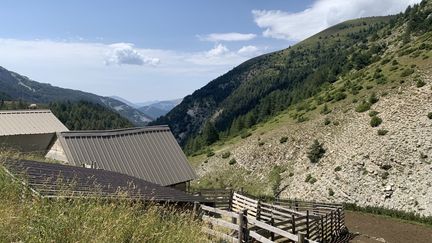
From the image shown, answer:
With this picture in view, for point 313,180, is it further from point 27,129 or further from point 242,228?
point 242,228

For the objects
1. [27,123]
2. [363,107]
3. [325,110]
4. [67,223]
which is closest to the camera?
[67,223]

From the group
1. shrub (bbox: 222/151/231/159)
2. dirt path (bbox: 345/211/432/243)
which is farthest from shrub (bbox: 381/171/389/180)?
shrub (bbox: 222/151/231/159)

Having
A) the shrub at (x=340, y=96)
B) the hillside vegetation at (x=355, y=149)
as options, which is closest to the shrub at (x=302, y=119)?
the hillside vegetation at (x=355, y=149)

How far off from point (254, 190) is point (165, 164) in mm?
24625

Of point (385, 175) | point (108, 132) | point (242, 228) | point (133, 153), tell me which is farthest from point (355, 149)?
point (242, 228)

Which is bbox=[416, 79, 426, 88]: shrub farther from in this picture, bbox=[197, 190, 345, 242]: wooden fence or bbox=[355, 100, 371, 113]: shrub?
bbox=[197, 190, 345, 242]: wooden fence

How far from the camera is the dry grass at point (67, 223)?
5.94 m

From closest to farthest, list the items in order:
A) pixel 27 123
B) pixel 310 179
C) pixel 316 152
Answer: pixel 27 123 → pixel 310 179 → pixel 316 152

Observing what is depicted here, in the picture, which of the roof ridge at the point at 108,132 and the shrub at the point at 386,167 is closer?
the roof ridge at the point at 108,132

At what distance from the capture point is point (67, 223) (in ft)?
20.5

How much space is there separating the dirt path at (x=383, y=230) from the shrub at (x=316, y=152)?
1571cm

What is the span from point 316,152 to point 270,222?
35319mm

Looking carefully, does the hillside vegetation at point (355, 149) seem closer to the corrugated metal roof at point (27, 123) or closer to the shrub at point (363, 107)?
the shrub at point (363, 107)

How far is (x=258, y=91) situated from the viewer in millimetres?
192875
